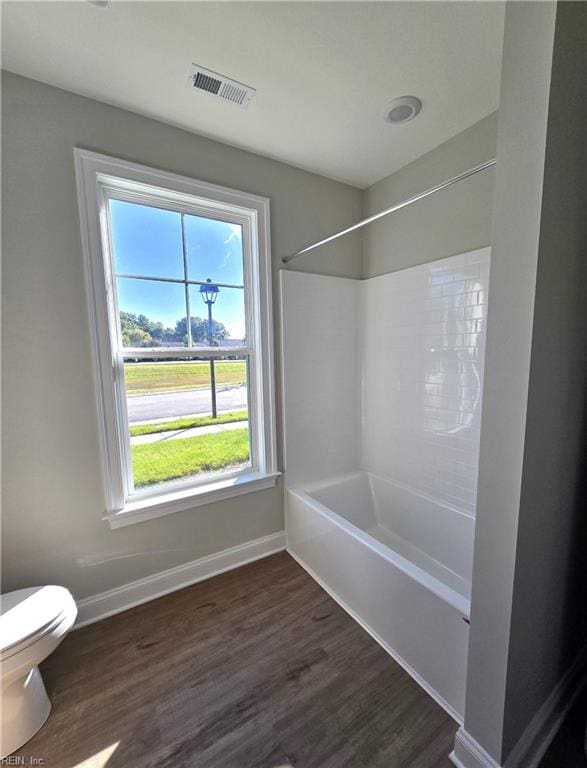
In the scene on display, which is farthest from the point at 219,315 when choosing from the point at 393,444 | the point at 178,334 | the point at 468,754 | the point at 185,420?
the point at 468,754

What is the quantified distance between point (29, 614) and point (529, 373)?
1.87 m

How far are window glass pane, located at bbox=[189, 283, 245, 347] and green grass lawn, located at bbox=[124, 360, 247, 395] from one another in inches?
5.6

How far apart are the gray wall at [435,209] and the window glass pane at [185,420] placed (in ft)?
4.25

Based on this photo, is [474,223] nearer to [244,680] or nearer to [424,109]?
[424,109]

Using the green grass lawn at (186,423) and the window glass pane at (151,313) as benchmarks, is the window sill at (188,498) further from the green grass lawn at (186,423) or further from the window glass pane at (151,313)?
the window glass pane at (151,313)

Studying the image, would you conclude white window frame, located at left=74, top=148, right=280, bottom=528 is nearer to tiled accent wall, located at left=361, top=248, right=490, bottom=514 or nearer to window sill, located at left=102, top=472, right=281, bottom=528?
window sill, located at left=102, top=472, right=281, bottom=528

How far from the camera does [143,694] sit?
4.16 feet

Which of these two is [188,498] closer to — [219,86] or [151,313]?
[151,313]

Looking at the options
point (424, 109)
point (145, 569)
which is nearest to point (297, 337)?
point (424, 109)

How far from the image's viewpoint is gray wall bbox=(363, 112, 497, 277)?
1634 mm

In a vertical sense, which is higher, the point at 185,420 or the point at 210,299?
the point at 210,299

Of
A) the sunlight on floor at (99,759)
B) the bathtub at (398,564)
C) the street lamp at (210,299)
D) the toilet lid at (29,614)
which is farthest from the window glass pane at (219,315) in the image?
the sunlight on floor at (99,759)

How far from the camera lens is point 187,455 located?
6.18ft

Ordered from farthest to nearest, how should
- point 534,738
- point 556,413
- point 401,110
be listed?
point 401,110 → point 534,738 → point 556,413
